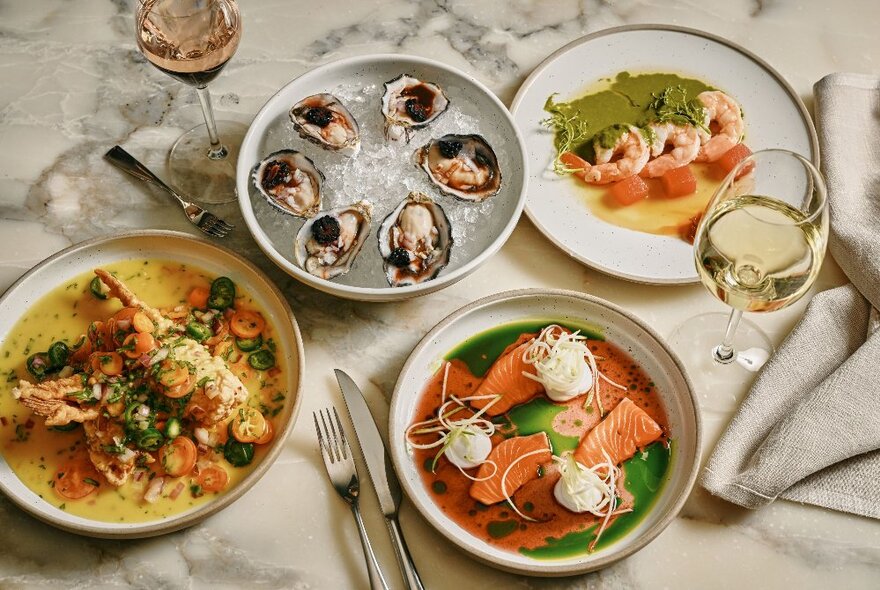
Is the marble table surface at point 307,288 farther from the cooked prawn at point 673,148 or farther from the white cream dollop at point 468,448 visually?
the cooked prawn at point 673,148

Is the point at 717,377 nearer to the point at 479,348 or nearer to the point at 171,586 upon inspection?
the point at 479,348

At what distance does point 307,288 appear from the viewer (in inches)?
82.7

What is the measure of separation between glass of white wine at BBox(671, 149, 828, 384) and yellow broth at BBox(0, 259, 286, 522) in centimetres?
99

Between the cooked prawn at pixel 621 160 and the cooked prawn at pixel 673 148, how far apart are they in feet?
A: 0.08

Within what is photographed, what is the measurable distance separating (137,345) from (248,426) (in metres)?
0.29

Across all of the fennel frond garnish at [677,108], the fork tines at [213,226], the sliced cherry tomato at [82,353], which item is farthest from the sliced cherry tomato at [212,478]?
the fennel frond garnish at [677,108]

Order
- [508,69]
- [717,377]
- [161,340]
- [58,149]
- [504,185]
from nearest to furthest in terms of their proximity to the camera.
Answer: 1. [161,340]
2. [717,377]
3. [504,185]
4. [58,149]
5. [508,69]

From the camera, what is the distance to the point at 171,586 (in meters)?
1.75

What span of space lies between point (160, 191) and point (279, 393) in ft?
2.34

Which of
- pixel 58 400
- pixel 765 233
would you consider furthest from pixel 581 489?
pixel 58 400

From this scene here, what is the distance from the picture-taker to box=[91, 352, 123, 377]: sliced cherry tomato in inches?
70.2

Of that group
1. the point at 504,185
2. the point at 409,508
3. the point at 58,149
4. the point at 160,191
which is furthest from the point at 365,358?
the point at 58,149

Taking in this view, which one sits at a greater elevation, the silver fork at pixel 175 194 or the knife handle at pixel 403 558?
the silver fork at pixel 175 194

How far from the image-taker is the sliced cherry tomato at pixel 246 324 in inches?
77.2
